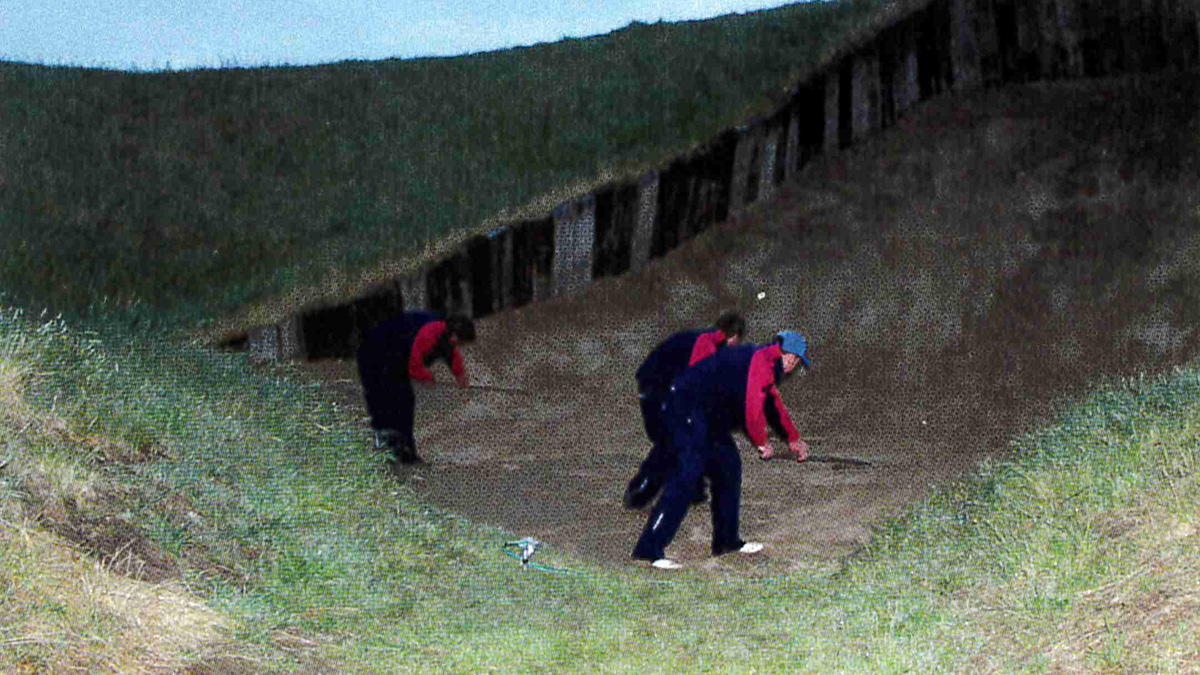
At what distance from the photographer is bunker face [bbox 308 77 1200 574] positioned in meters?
9.85

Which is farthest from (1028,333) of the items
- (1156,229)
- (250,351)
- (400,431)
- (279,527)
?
(279,527)

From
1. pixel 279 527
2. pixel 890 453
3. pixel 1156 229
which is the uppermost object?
pixel 1156 229

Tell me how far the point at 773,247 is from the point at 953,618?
10762 millimetres

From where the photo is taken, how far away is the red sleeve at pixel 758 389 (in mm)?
6863

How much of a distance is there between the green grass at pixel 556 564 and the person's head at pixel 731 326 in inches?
58.9

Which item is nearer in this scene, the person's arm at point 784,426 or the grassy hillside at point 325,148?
the person's arm at point 784,426

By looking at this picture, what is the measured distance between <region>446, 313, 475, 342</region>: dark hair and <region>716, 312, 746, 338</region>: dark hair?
254 centimetres

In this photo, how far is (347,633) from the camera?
5.27 m

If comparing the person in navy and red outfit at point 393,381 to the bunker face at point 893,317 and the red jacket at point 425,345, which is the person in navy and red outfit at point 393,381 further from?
the bunker face at point 893,317

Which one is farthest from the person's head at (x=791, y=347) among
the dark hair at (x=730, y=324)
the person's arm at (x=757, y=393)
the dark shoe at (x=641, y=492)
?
the dark shoe at (x=641, y=492)

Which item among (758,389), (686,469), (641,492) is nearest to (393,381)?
(641,492)

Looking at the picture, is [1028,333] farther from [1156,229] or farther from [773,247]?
[773,247]

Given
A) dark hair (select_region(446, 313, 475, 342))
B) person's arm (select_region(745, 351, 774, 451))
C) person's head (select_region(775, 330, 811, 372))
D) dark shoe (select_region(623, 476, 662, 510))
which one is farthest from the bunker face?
person's head (select_region(775, 330, 811, 372))

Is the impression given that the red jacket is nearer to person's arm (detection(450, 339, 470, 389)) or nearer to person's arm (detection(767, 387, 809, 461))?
person's arm (detection(450, 339, 470, 389))
